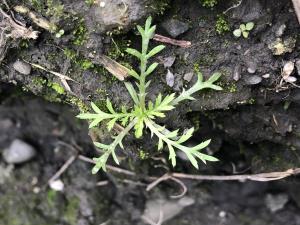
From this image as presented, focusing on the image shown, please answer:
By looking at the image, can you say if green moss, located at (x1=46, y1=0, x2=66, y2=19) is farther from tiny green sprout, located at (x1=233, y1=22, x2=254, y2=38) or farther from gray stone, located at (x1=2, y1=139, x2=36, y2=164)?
gray stone, located at (x1=2, y1=139, x2=36, y2=164)

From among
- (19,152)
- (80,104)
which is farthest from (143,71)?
(19,152)

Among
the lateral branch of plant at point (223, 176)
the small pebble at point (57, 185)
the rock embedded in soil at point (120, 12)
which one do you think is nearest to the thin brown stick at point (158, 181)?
the lateral branch of plant at point (223, 176)

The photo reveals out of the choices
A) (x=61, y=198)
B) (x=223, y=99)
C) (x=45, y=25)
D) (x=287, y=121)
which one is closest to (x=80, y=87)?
(x=45, y=25)

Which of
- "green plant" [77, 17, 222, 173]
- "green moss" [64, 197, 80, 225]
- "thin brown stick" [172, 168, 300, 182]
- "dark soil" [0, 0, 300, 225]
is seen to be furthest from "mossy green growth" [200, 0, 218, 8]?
"green moss" [64, 197, 80, 225]

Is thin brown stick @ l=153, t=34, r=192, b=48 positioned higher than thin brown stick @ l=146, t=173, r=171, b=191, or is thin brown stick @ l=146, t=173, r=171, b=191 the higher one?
thin brown stick @ l=153, t=34, r=192, b=48

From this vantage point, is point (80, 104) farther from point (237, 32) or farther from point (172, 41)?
point (237, 32)

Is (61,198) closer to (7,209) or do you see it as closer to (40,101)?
(7,209)
